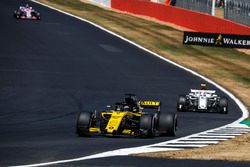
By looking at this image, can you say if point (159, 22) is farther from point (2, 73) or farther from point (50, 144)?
point (50, 144)

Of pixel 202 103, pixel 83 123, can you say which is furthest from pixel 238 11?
pixel 83 123

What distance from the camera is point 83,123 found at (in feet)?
71.0

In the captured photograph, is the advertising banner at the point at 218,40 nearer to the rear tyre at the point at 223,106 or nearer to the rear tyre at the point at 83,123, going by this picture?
the rear tyre at the point at 223,106

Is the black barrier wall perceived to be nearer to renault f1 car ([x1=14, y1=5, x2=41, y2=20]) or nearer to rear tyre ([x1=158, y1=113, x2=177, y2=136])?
renault f1 car ([x1=14, y1=5, x2=41, y2=20])

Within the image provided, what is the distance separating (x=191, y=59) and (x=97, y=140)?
25.4m

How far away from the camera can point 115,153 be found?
18.5 metres

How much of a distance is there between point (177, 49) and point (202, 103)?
21.3 m

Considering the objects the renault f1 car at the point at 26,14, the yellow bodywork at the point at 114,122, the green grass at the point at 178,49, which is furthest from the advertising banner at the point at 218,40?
the renault f1 car at the point at 26,14

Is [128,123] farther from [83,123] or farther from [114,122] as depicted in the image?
[83,123]

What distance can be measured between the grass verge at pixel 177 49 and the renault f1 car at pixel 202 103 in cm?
296

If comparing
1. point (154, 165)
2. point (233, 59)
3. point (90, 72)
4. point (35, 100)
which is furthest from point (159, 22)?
point (154, 165)

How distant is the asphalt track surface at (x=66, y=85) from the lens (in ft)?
67.0

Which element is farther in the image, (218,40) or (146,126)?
(218,40)

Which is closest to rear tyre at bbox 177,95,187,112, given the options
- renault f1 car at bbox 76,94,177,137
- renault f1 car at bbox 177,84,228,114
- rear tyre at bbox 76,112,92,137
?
renault f1 car at bbox 177,84,228,114
